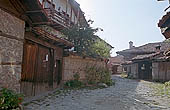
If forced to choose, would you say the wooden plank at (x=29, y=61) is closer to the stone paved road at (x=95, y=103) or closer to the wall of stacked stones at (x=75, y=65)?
the stone paved road at (x=95, y=103)

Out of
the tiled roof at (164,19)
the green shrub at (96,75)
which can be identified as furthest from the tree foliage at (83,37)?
the tiled roof at (164,19)

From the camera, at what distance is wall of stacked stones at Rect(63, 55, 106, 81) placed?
37.2 feet

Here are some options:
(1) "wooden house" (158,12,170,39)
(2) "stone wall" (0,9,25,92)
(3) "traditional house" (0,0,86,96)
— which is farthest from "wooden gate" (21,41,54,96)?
(1) "wooden house" (158,12,170,39)

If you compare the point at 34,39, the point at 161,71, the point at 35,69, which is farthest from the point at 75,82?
the point at 161,71

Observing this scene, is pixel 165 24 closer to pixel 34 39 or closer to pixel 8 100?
pixel 8 100

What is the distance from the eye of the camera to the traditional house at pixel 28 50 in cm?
510

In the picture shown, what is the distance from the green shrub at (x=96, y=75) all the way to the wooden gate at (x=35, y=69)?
420cm

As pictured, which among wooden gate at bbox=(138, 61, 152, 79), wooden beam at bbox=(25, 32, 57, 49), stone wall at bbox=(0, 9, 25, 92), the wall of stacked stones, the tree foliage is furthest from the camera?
wooden gate at bbox=(138, 61, 152, 79)

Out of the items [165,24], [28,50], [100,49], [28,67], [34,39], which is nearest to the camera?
[165,24]

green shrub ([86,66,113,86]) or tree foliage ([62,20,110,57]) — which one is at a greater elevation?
tree foliage ([62,20,110,57])

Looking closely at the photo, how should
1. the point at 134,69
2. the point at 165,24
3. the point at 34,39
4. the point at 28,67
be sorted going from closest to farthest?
the point at 165,24, the point at 34,39, the point at 28,67, the point at 134,69

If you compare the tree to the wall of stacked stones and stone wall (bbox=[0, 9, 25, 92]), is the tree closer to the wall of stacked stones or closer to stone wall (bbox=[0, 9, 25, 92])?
the wall of stacked stones

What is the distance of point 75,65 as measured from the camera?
1197 centimetres

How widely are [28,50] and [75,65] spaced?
15.2 ft
